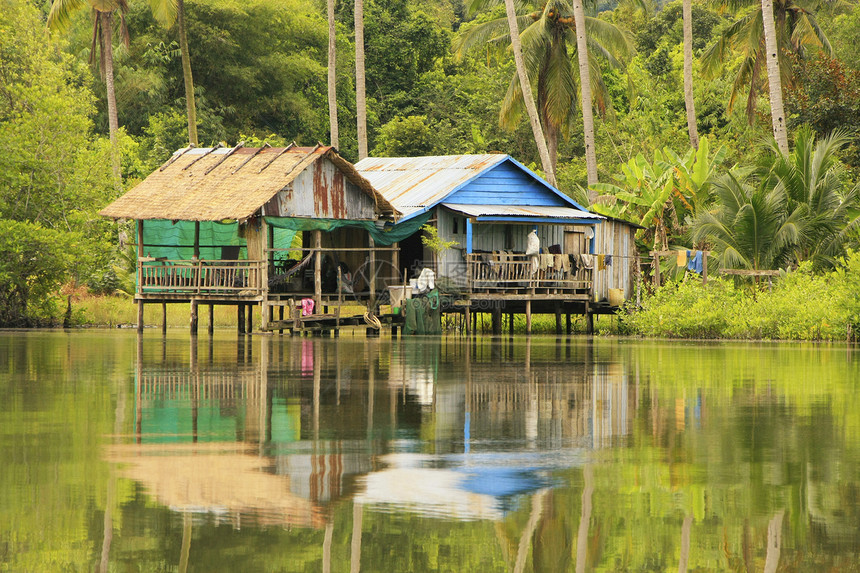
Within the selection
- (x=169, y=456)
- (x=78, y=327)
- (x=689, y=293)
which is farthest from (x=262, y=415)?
(x=78, y=327)

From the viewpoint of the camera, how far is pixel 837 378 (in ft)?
51.5

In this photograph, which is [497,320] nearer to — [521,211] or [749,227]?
[521,211]

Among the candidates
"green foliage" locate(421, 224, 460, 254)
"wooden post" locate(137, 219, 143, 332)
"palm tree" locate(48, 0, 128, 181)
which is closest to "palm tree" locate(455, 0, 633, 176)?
"palm tree" locate(48, 0, 128, 181)

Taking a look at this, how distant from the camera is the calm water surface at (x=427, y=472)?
19.8 feet

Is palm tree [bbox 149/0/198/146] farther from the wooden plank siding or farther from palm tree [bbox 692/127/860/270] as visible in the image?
palm tree [bbox 692/127/860/270]

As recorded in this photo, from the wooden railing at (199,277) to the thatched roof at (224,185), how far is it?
1321mm

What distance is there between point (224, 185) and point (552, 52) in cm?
1656

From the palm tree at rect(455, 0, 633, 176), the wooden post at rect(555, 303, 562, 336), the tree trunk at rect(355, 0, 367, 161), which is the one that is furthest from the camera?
the palm tree at rect(455, 0, 633, 176)

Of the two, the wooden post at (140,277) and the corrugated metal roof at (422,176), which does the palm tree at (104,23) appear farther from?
the corrugated metal roof at (422,176)

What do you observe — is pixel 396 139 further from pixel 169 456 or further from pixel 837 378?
pixel 169 456

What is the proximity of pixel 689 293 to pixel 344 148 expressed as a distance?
2637 cm

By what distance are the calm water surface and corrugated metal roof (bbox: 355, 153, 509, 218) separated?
1555cm

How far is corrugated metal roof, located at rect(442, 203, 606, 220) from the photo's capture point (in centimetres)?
3042

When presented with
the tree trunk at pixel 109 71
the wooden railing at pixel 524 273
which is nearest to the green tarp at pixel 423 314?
the wooden railing at pixel 524 273
